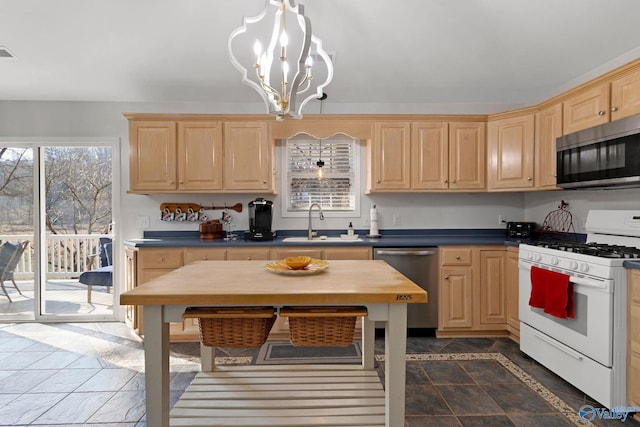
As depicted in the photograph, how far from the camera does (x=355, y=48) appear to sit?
2.92m

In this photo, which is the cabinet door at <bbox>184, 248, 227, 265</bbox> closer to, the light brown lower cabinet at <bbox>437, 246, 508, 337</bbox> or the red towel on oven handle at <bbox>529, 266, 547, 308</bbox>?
the light brown lower cabinet at <bbox>437, 246, 508, 337</bbox>

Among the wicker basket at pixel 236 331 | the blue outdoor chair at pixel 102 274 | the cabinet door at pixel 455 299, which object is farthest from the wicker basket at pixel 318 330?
the blue outdoor chair at pixel 102 274

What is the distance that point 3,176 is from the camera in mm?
3869

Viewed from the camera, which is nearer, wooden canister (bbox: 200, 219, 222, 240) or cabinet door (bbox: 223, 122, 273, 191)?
cabinet door (bbox: 223, 122, 273, 191)

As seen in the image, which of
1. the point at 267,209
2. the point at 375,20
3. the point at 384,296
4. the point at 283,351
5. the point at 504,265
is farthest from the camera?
the point at 267,209

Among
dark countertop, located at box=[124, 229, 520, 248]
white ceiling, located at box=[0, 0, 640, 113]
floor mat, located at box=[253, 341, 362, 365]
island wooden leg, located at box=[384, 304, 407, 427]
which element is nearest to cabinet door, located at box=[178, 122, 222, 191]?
white ceiling, located at box=[0, 0, 640, 113]

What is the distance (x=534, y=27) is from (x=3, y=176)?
5.39 metres

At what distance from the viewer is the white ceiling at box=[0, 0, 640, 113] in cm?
239

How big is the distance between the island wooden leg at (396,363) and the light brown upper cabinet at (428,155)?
7.09 ft

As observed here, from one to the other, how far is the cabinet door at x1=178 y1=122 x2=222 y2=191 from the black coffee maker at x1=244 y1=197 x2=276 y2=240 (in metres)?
0.43

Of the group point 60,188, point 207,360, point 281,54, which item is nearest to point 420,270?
point 207,360

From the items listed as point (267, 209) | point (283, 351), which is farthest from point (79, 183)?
point (283, 351)

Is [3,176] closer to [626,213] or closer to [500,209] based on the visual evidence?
[500,209]

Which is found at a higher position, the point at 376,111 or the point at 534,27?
the point at 534,27
